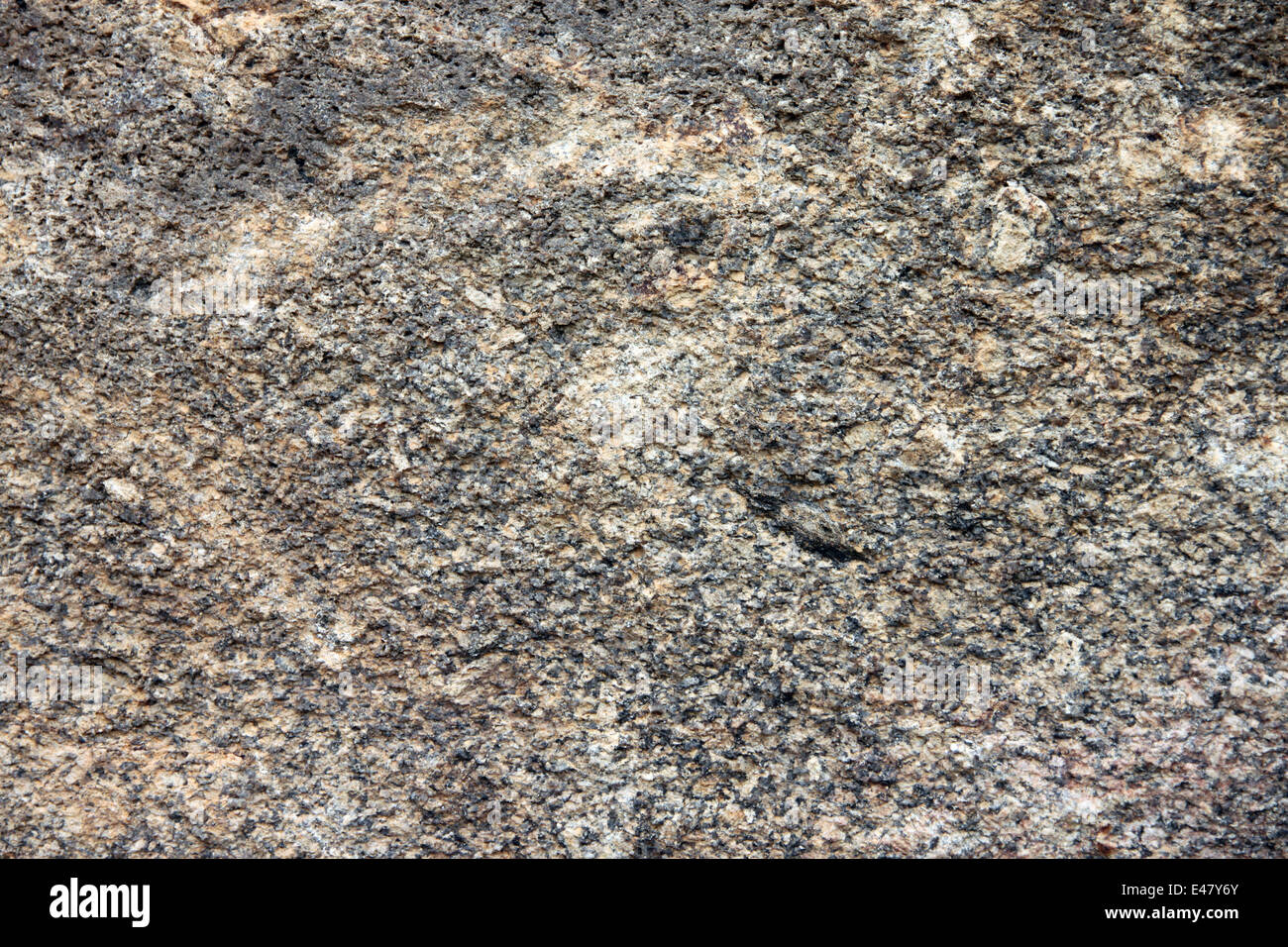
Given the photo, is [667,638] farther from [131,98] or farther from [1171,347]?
[131,98]

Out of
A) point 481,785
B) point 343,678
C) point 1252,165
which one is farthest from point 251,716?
point 1252,165

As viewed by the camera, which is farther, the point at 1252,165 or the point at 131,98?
the point at 131,98

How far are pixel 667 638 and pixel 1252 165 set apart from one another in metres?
1.16

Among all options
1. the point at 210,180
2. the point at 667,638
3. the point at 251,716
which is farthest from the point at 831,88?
the point at 251,716

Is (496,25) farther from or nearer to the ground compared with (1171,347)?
farther from the ground

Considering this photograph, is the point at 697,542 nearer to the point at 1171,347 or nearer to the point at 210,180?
the point at 1171,347

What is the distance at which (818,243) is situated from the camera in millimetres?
1343

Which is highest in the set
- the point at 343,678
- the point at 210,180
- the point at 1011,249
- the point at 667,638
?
the point at 1011,249

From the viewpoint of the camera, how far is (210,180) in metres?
1.39

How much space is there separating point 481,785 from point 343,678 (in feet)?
0.97

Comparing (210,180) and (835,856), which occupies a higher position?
(210,180)

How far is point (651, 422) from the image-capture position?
1371mm

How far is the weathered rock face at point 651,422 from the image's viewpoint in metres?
1.31

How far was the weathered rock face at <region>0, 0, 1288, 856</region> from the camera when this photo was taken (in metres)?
1.31
